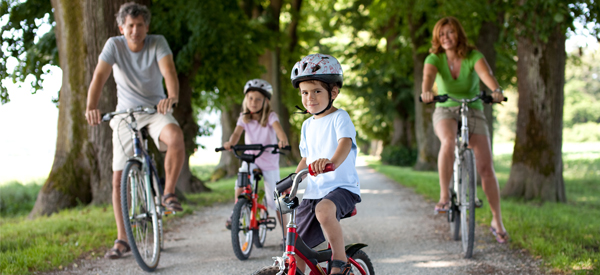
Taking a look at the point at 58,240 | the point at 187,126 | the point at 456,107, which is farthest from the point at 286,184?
the point at 187,126

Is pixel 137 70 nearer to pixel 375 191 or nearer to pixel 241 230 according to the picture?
pixel 241 230

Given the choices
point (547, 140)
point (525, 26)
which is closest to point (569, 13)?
point (525, 26)

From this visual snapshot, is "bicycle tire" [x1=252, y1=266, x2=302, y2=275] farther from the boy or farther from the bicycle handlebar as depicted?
the bicycle handlebar

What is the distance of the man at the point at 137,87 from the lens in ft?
15.7

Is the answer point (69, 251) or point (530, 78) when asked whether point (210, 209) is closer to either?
point (69, 251)

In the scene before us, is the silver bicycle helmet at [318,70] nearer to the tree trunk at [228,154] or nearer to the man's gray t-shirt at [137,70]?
the man's gray t-shirt at [137,70]

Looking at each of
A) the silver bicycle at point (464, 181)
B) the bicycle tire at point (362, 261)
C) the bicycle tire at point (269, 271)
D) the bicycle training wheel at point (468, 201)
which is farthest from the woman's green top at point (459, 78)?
the bicycle tire at point (269, 271)

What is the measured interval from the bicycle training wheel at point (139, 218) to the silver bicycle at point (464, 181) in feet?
9.62

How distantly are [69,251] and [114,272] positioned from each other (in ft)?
2.90

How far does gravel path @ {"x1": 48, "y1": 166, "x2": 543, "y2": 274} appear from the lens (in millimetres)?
4484

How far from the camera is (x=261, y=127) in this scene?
5.65 metres

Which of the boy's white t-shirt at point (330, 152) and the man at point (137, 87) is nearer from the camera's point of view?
the boy's white t-shirt at point (330, 152)

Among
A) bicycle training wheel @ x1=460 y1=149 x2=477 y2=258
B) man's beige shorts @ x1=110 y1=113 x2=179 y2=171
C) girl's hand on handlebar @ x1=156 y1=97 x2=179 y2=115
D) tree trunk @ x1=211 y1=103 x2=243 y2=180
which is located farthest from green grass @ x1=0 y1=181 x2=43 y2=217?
bicycle training wheel @ x1=460 y1=149 x2=477 y2=258

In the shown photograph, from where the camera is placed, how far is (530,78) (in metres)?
8.91
